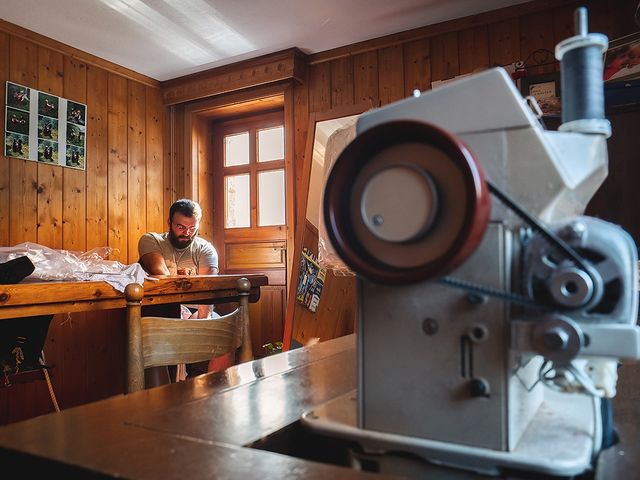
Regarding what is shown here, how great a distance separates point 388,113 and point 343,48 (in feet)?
11.6

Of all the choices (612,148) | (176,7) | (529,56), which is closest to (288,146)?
(176,7)

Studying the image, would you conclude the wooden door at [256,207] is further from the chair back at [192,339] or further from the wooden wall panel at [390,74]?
the chair back at [192,339]

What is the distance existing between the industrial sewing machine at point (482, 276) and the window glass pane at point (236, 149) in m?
4.07

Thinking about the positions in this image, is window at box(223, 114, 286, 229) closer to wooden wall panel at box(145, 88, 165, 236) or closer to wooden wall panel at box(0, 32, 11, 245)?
wooden wall panel at box(145, 88, 165, 236)

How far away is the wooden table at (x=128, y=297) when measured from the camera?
1.15 metres

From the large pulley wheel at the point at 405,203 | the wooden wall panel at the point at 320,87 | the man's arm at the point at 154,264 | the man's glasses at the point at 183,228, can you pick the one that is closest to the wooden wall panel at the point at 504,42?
the wooden wall panel at the point at 320,87

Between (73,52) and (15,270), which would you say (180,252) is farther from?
(15,270)

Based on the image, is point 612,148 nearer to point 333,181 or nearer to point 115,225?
point 333,181

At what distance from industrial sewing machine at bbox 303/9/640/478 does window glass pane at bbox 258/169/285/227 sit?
3711mm

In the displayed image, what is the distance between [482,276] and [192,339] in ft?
2.94

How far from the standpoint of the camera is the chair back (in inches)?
46.8

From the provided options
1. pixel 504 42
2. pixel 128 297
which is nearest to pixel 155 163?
pixel 504 42

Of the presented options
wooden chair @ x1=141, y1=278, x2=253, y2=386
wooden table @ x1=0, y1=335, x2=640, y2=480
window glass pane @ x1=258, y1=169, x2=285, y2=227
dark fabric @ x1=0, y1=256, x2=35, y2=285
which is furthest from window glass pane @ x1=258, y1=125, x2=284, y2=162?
wooden table @ x1=0, y1=335, x2=640, y2=480

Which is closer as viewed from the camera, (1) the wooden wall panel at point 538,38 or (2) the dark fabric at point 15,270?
(2) the dark fabric at point 15,270
